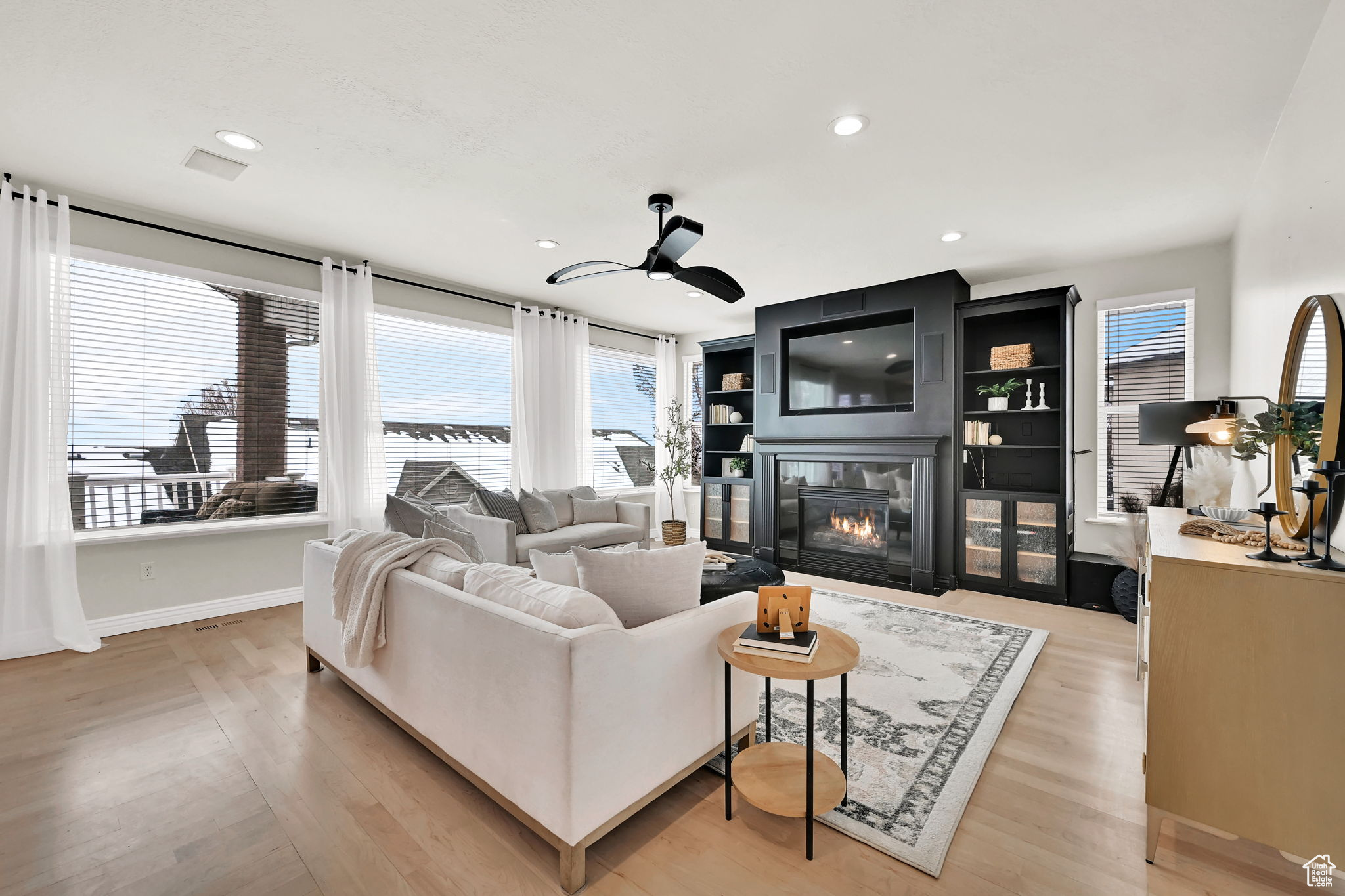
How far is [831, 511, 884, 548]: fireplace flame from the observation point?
509 centimetres

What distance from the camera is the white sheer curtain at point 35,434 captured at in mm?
3125

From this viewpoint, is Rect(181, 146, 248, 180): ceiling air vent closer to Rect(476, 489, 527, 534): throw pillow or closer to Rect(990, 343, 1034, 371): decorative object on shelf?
Rect(476, 489, 527, 534): throw pillow

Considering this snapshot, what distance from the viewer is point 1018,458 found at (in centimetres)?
475

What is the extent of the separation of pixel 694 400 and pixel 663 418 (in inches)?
18.4

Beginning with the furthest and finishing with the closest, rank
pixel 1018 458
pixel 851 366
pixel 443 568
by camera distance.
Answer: pixel 851 366 < pixel 1018 458 < pixel 443 568

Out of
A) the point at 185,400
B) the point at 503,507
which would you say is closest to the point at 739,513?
the point at 503,507

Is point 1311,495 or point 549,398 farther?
point 549,398

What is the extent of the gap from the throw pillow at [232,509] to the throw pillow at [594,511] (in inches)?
96.2

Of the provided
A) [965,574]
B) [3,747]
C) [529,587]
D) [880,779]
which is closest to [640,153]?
[529,587]

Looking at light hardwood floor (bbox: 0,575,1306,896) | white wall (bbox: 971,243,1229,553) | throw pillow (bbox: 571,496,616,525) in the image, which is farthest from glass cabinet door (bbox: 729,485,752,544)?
light hardwood floor (bbox: 0,575,1306,896)

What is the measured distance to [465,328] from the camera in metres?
5.31

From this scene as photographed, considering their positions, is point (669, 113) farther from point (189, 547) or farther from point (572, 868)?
point (189, 547)

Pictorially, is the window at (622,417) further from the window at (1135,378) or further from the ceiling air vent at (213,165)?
the window at (1135,378)
